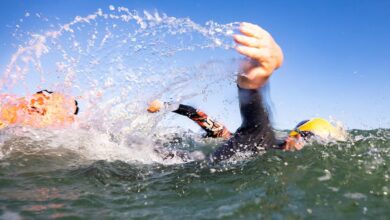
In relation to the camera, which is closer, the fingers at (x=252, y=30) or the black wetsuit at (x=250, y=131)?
the fingers at (x=252, y=30)

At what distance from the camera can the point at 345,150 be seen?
5246 millimetres

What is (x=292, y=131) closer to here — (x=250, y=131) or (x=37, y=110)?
(x=250, y=131)

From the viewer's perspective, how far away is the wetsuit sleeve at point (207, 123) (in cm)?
855

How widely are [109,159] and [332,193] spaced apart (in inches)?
132

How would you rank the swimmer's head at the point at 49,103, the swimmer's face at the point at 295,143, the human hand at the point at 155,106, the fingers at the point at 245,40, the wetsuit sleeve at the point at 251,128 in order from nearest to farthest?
1. the fingers at the point at 245,40
2. the wetsuit sleeve at the point at 251,128
3. the swimmer's face at the point at 295,143
4. the swimmer's head at the point at 49,103
5. the human hand at the point at 155,106

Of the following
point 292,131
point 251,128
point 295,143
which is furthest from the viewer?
point 292,131

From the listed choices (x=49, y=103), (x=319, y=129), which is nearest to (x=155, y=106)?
(x=49, y=103)

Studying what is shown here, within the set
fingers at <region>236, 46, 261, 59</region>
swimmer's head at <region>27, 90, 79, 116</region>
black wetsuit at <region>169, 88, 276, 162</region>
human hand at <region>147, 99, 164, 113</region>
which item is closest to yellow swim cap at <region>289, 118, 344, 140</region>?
black wetsuit at <region>169, 88, 276, 162</region>

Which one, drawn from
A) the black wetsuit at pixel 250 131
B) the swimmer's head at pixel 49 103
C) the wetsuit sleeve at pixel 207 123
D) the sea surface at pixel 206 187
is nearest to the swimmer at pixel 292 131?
the wetsuit sleeve at pixel 207 123

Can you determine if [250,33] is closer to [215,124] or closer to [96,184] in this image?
[96,184]

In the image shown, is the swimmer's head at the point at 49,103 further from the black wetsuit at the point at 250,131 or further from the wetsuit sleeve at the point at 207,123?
the black wetsuit at the point at 250,131

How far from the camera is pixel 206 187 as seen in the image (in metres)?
3.87

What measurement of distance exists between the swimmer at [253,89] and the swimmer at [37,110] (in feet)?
10.3

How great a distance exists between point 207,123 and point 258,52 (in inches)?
239
